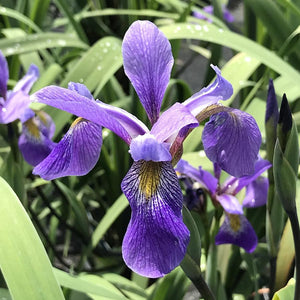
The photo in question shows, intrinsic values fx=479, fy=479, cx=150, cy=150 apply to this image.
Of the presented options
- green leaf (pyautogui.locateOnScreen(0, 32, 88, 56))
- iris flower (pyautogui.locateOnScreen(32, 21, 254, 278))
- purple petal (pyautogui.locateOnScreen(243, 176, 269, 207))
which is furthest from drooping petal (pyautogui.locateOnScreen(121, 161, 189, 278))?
green leaf (pyautogui.locateOnScreen(0, 32, 88, 56))

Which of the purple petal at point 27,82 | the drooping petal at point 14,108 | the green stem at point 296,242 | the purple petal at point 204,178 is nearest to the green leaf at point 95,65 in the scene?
the purple petal at point 27,82

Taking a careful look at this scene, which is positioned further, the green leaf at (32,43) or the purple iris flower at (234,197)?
the green leaf at (32,43)

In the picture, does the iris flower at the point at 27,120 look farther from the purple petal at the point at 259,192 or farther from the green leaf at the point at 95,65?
the purple petal at the point at 259,192

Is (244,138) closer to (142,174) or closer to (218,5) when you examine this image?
(142,174)

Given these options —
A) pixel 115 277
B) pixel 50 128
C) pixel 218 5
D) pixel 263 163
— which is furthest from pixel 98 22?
pixel 263 163

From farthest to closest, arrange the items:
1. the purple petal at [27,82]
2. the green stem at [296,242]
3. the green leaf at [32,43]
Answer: the green leaf at [32,43]
the purple petal at [27,82]
the green stem at [296,242]

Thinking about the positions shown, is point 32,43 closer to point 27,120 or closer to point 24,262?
point 27,120
